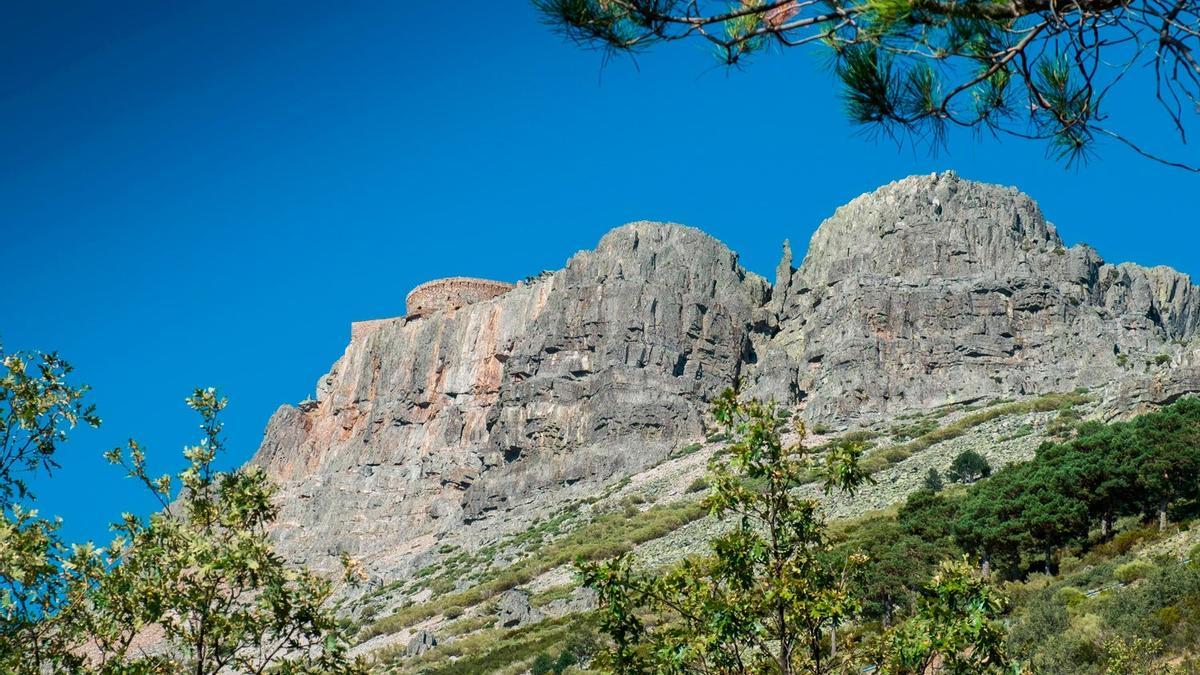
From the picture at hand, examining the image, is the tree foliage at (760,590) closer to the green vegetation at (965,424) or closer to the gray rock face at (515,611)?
the gray rock face at (515,611)

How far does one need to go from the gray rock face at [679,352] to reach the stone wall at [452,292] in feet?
14.8

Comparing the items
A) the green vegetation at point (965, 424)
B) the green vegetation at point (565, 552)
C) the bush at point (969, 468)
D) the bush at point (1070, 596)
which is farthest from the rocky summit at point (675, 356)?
the bush at point (1070, 596)

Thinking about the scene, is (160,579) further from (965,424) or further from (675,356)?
(675,356)

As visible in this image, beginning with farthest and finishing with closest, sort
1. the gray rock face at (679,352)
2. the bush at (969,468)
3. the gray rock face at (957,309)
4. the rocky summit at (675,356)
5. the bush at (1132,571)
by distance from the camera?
the gray rock face at (679,352) < the rocky summit at (675,356) < the gray rock face at (957,309) < the bush at (969,468) < the bush at (1132,571)

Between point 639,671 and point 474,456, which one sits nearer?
point 639,671

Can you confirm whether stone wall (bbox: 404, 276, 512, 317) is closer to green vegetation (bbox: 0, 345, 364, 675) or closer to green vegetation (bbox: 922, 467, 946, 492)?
green vegetation (bbox: 922, 467, 946, 492)

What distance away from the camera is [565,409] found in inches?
3942

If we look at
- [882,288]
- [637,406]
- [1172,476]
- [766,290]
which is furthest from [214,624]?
[766,290]

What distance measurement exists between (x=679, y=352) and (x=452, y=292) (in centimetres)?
3410

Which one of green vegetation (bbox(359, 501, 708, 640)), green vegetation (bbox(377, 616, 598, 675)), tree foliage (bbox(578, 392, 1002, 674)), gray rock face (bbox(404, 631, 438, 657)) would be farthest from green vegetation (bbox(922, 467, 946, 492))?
tree foliage (bbox(578, 392, 1002, 674))

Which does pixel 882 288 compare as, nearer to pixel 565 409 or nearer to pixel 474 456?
pixel 565 409

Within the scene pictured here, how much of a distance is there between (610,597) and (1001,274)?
312ft

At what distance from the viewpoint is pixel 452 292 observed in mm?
125812

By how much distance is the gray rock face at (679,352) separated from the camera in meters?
91.8
